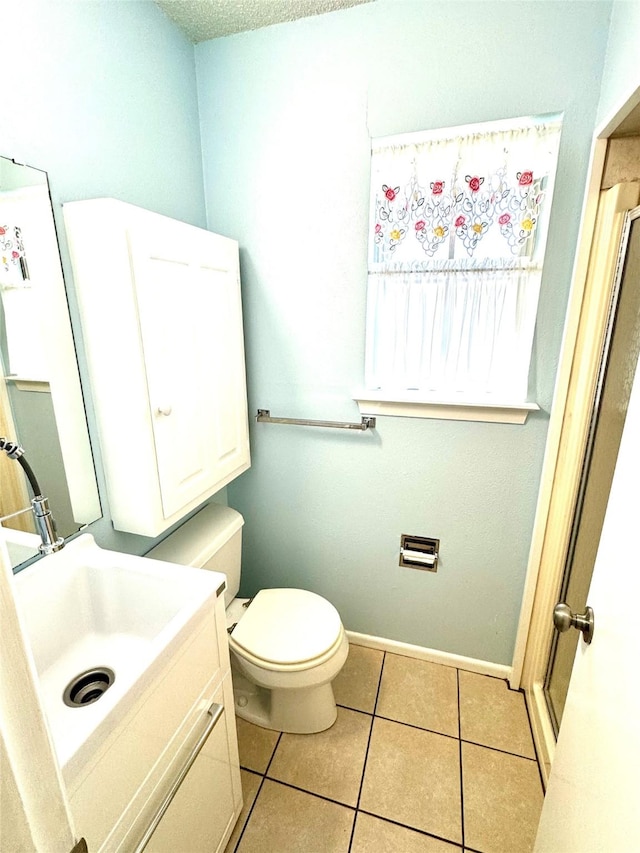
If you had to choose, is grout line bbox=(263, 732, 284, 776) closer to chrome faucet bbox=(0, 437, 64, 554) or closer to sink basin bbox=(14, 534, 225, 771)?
sink basin bbox=(14, 534, 225, 771)

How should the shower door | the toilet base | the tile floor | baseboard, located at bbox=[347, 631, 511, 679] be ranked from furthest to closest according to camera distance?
baseboard, located at bbox=[347, 631, 511, 679]
the toilet base
the tile floor
the shower door

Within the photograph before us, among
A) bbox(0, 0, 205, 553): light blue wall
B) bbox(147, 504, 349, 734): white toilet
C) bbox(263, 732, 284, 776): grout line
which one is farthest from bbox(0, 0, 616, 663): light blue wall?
bbox(263, 732, 284, 776): grout line

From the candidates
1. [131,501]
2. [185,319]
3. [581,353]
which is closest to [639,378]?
[581,353]

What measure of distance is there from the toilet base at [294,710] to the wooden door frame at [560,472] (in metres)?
0.76

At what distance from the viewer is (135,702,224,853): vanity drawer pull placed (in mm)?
789

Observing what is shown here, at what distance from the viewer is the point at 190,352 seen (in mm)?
1305

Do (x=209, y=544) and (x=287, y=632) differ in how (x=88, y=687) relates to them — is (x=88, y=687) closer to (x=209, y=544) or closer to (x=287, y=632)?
(x=209, y=544)

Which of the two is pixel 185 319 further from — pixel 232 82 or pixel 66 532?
pixel 232 82

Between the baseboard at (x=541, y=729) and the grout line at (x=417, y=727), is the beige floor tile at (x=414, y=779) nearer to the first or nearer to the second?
the grout line at (x=417, y=727)

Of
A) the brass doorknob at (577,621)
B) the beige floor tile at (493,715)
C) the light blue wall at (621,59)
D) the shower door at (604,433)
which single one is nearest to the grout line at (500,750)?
the beige floor tile at (493,715)

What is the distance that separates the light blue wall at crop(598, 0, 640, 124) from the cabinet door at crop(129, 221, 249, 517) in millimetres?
1188

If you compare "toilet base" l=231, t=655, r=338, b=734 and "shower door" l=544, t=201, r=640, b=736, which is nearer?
"shower door" l=544, t=201, r=640, b=736

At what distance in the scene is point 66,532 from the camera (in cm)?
117

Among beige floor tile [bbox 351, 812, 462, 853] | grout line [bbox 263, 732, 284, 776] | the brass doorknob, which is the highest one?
the brass doorknob
